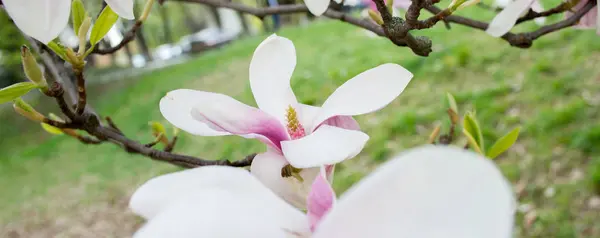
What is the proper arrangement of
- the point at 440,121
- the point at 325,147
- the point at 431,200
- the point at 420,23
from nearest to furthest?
the point at 431,200 → the point at 325,147 → the point at 420,23 → the point at 440,121

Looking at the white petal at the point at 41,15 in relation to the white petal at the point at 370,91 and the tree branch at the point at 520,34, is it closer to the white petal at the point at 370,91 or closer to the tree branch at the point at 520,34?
the white petal at the point at 370,91

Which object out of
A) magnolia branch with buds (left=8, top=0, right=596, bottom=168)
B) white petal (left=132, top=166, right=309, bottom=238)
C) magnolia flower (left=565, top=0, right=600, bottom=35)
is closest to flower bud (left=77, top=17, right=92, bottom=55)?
magnolia branch with buds (left=8, top=0, right=596, bottom=168)

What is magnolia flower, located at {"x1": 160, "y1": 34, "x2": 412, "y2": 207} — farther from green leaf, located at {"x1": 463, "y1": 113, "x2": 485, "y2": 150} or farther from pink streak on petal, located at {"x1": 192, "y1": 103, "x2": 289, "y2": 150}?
green leaf, located at {"x1": 463, "y1": 113, "x2": 485, "y2": 150}

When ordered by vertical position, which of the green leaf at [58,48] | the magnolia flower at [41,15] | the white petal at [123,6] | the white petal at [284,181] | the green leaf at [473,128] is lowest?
the green leaf at [473,128]

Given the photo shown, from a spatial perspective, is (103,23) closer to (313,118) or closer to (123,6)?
(123,6)

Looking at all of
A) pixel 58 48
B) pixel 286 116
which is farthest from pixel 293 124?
pixel 58 48

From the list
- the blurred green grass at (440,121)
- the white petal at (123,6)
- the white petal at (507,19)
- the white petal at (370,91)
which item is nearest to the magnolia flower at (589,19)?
the white petal at (507,19)

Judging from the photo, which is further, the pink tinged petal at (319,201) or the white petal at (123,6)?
the white petal at (123,6)
